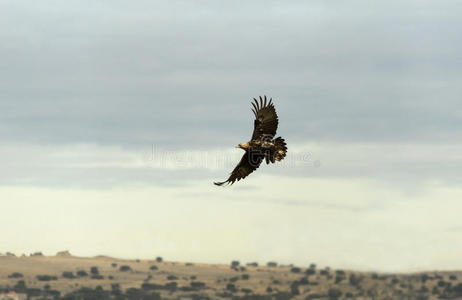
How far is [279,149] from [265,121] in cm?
375

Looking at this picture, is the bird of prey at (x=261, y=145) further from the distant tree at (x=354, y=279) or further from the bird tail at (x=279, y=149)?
the distant tree at (x=354, y=279)

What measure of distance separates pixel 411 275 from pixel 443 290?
1898 inches

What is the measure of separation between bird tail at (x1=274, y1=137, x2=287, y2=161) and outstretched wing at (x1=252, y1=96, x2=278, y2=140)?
134 centimetres

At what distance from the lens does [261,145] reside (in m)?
80.1

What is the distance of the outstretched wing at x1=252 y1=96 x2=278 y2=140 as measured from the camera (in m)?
81.1

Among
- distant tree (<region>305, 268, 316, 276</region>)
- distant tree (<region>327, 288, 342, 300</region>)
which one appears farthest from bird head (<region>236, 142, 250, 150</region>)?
distant tree (<region>305, 268, 316, 276</region>)

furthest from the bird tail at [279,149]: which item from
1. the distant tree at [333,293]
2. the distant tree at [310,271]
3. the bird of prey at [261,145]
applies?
the distant tree at [310,271]

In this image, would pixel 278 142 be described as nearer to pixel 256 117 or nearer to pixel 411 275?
pixel 256 117

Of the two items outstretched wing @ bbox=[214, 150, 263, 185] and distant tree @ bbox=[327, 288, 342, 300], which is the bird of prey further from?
distant tree @ bbox=[327, 288, 342, 300]

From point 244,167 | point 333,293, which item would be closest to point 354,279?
point 333,293

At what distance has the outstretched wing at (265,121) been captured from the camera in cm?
8106

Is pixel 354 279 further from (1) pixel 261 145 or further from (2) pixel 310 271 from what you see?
(1) pixel 261 145

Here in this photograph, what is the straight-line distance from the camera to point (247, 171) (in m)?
82.1

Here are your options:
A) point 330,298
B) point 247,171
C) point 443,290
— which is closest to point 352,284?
point 330,298
